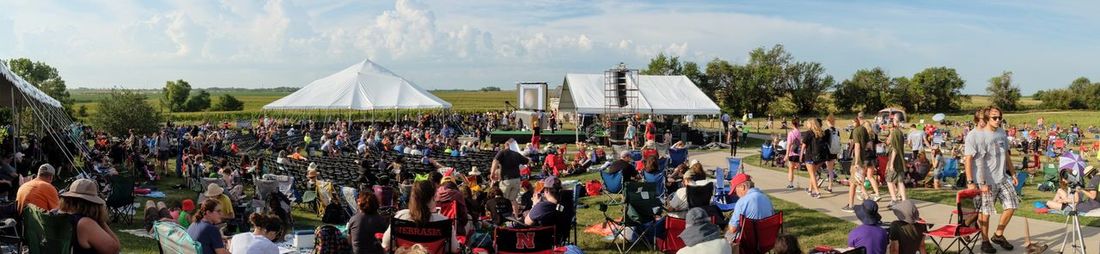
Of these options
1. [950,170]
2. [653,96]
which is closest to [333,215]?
[950,170]

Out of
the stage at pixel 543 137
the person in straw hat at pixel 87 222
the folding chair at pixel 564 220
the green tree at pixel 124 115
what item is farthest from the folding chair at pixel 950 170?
the green tree at pixel 124 115

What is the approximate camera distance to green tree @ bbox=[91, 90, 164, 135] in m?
34.4

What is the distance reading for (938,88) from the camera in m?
67.2

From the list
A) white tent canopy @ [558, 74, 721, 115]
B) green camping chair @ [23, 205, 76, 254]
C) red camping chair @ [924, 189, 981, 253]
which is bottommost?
red camping chair @ [924, 189, 981, 253]

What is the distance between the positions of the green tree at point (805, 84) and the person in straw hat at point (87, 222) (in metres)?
64.0

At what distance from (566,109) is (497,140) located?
30.6ft

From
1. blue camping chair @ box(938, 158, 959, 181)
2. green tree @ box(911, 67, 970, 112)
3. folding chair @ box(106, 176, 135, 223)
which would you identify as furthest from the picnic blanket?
green tree @ box(911, 67, 970, 112)

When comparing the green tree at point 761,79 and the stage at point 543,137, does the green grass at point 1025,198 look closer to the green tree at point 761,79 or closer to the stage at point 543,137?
the stage at point 543,137

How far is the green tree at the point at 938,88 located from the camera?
66.9m

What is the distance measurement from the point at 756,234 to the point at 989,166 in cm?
246

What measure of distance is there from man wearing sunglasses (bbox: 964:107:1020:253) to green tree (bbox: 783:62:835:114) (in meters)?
59.7

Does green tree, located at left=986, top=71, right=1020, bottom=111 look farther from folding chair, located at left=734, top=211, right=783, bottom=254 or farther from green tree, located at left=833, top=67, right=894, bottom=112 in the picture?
folding chair, located at left=734, top=211, right=783, bottom=254

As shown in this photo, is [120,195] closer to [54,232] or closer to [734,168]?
[54,232]

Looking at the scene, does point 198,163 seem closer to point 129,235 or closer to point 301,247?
point 129,235
